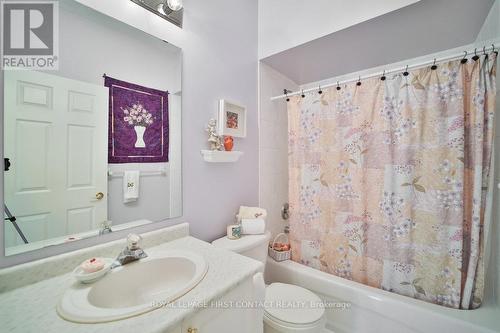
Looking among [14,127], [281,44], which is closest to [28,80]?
[14,127]

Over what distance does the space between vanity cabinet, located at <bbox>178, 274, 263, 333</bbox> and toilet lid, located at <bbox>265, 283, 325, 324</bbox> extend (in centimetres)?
31

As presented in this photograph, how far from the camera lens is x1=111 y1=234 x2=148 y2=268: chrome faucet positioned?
2.70ft

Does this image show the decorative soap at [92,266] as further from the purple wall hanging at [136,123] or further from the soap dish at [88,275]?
the purple wall hanging at [136,123]

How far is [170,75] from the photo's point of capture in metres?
1.11

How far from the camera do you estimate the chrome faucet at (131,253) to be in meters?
0.82

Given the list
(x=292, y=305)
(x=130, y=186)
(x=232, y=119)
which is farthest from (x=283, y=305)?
(x=232, y=119)

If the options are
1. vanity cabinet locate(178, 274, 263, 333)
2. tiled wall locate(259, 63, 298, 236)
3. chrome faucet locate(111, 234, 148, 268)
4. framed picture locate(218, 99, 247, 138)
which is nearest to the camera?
vanity cabinet locate(178, 274, 263, 333)

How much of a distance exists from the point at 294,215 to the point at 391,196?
725 mm

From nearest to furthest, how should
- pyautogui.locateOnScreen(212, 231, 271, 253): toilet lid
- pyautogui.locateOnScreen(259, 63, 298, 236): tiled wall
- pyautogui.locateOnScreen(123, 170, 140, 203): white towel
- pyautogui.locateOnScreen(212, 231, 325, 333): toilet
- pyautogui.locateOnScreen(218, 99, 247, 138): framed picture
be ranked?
pyautogui.locateOnScreen(123, 170, 140, 203): white towel < pyautogui.locateOnScreen(212, 231, 325, 333): toilet < pyautogui.locateOnScreen(212, 231, 271, 253): toilet lid < pyautogui.locateOnScreen(218, 99, 247, 138): framed picture < pyautogui.locateOnScreen(259, 63, 298, 236): tiled wall

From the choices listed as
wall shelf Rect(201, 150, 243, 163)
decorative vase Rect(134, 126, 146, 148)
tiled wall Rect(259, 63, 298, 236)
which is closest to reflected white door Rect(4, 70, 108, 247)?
decorative vase Rect(134, 126, 146, 148)

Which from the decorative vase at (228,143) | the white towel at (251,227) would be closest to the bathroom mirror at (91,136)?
the decorative vase at (228,143)

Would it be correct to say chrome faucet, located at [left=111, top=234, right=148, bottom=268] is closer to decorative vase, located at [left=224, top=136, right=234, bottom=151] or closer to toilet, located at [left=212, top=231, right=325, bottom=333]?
toilet, located at [left=212, top=231, right=325, bottom=333]

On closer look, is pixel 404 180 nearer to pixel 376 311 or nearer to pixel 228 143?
pixel 376 311

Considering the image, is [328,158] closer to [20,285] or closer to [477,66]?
[477,66]
